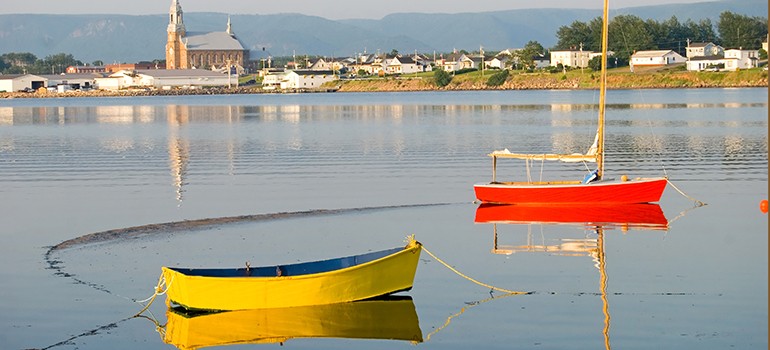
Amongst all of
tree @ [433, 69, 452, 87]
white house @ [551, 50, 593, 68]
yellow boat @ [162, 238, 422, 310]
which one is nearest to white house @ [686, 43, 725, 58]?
white house @ [551, 50, 593, 68]

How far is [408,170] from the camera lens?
4669cm

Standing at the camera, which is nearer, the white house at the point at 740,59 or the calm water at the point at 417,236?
the calm water at the point at 417,236

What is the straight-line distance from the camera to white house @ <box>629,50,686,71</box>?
6624 inches

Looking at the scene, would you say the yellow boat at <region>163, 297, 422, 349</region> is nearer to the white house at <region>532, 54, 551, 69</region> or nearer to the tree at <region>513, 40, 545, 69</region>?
the tree at <region>513, 40, 545, 69</region>

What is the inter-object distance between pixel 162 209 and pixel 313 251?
927 centimetres

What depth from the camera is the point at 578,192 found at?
A: 3406 cm

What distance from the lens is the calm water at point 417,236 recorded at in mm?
20812

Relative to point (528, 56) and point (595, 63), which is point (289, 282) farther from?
point (528, 56)

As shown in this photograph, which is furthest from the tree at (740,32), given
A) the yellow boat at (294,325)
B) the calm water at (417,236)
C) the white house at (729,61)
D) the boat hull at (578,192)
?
the yellow boat at (294,325)

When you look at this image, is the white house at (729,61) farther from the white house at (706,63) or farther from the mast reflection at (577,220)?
the mast reflection at (577,220)

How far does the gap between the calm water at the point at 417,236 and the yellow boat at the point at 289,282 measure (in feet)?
2.89

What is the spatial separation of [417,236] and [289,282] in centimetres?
905

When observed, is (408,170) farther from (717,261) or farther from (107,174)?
(717,261)

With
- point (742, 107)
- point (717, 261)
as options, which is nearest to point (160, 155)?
point (717, 261)
